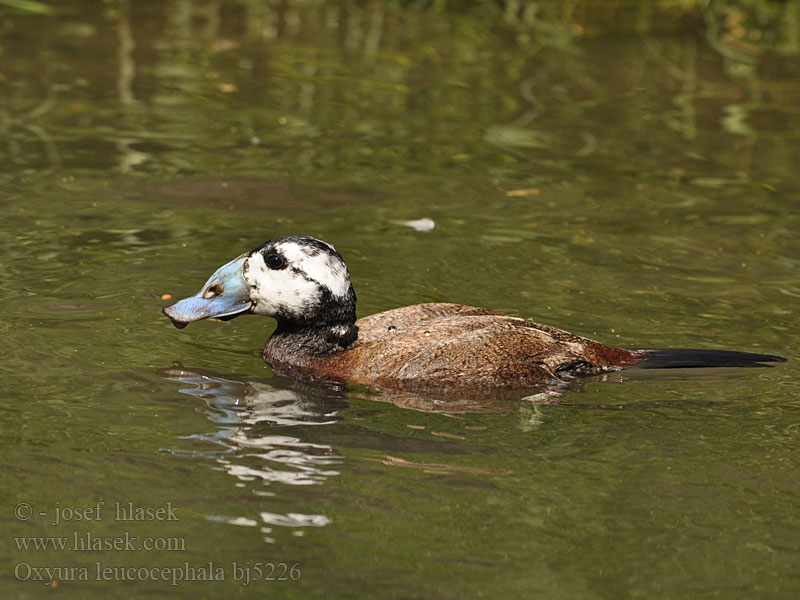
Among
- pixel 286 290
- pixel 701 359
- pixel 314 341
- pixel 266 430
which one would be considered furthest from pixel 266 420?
pixel 701 359

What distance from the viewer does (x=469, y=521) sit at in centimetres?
552

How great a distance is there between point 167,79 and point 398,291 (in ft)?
18.7

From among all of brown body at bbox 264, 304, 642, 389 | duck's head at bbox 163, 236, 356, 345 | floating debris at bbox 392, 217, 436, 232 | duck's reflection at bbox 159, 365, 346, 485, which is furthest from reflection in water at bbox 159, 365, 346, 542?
floating debris at bbox 392, 217, 436, 232

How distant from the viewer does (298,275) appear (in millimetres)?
7246

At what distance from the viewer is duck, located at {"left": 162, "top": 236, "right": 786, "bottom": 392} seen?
23.0 ft

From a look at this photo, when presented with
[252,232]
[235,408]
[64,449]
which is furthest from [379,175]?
[64,449]

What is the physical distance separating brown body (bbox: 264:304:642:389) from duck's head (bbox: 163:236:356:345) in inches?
7.0

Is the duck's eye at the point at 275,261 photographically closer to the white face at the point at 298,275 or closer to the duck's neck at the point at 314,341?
the white face at the point at 298,275

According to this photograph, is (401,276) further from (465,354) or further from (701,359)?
(701,359)

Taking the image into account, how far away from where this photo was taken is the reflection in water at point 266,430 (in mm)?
5832

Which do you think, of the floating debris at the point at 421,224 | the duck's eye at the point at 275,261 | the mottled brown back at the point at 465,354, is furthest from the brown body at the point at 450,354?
the floating debris at the point at 421,224

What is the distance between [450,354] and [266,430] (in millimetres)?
1148

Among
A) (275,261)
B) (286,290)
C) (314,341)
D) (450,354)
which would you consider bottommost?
(314,341)

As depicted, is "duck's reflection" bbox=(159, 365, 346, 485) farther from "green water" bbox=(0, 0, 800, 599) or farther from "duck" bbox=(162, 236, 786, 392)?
"duck" bbox=(162, 236, 786, 392)
